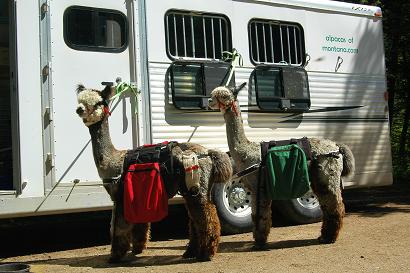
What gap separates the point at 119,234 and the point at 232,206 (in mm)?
2270

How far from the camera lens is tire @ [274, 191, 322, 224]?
823 cm

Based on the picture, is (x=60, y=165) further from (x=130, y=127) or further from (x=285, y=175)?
(x=285, y=175)

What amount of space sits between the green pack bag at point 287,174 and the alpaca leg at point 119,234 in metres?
1.71

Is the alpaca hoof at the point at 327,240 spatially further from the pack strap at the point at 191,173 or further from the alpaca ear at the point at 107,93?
the alpaca ear at the point at 107,93

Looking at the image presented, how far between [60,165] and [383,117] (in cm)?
536

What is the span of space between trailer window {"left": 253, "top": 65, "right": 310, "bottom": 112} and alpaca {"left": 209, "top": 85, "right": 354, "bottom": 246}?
139 cm

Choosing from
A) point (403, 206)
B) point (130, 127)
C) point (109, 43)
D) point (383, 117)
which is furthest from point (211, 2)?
point (403, 206)

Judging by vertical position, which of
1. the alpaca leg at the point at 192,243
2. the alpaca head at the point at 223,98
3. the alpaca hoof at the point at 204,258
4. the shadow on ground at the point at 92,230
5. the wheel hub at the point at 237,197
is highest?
the alpaca head at the point at 223,98

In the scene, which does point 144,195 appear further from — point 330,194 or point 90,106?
point 330,194

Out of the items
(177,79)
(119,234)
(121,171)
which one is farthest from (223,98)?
(119,234)

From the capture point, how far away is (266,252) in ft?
21.2

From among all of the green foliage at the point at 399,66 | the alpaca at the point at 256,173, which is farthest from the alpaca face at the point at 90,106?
the green foliage at the point at 399,66

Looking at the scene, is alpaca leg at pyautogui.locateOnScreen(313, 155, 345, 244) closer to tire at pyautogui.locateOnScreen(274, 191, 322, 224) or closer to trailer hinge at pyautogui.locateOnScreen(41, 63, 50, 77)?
tire at pyautogui.locateOnScreen(274, 191, 322, 224)

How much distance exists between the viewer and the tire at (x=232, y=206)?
7566 mm
